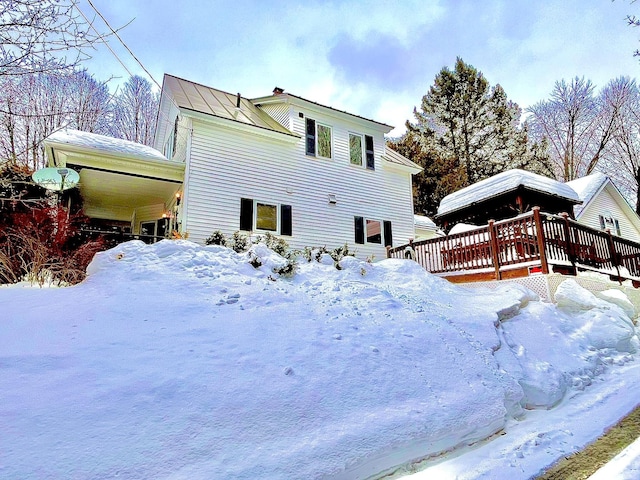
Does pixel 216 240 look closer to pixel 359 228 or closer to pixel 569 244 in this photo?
pixel 359 228

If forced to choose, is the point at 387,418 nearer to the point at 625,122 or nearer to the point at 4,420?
the point at 4,420

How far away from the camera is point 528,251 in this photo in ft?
24.8

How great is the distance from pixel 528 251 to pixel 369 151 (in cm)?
727

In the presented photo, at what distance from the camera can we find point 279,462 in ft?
6.77

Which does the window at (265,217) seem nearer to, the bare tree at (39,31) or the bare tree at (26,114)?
the bare tree at (26,114)

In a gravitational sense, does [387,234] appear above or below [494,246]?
above

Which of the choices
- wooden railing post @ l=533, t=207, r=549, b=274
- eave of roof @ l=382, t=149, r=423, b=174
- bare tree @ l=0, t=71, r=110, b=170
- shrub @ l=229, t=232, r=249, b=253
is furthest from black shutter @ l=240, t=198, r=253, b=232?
wooden railing post @ l=533, t=207, r=549, b=274

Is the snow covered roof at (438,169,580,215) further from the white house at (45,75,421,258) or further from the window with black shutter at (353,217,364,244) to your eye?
the window with black shutter at (353,217,364,244)

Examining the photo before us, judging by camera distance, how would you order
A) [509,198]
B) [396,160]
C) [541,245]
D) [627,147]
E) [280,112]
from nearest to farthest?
[541,245], [509,198], [280,112], [396,160], [627,147]

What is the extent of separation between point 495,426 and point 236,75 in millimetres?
7737

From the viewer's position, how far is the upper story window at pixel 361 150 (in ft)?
42.5

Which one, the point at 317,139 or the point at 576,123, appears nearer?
the point at 317,139

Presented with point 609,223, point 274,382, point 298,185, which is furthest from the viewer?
point 609,223

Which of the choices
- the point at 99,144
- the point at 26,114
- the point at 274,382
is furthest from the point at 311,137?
the point at 274,382
